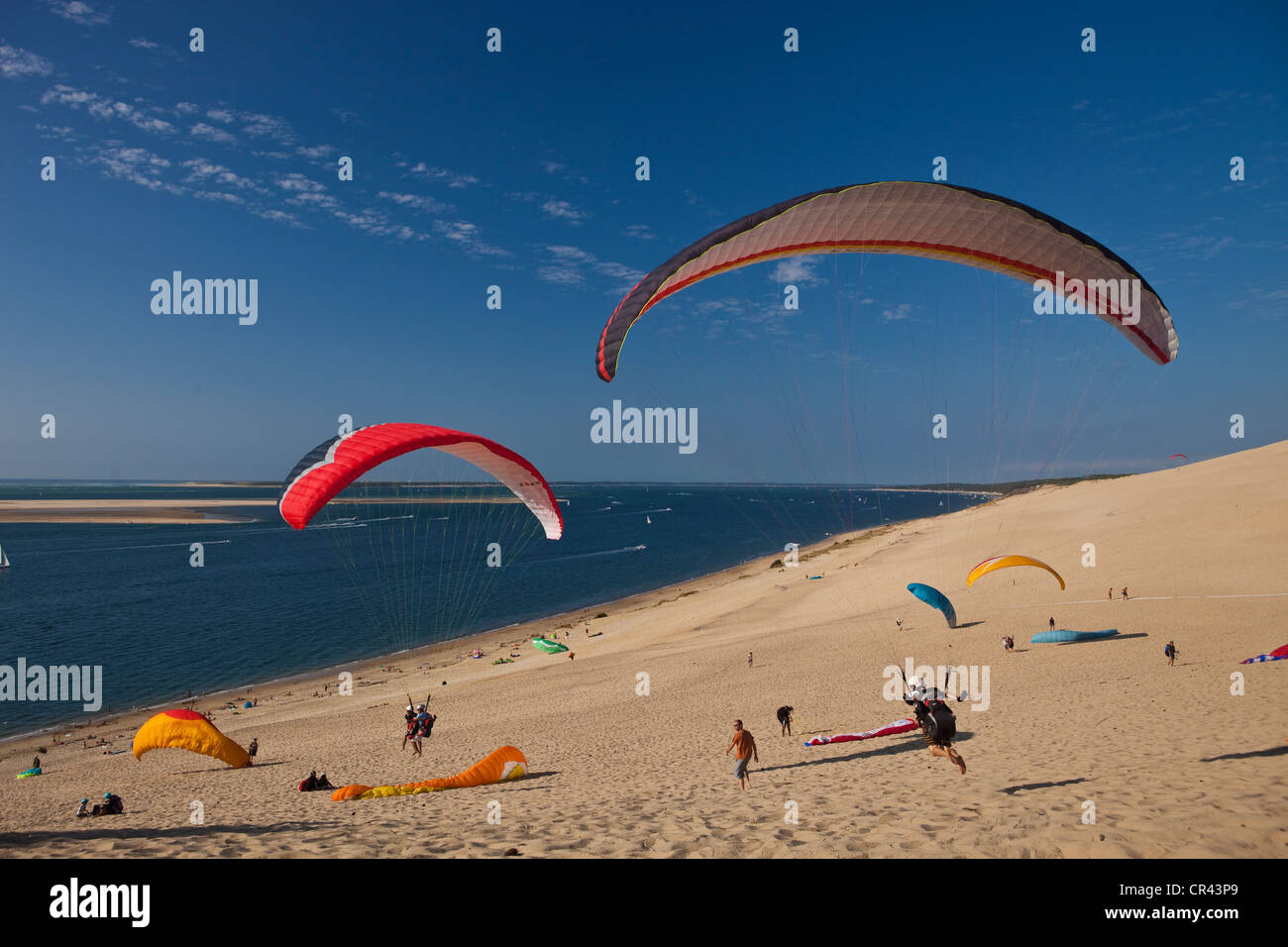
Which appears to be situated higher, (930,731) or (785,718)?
(930,731)

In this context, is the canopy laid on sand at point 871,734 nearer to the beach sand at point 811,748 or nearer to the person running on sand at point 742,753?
the beach sand at point 811,748

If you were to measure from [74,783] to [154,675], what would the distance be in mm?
17823

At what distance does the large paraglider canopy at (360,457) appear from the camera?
985 centimetres

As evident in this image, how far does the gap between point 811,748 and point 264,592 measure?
50.1 metres

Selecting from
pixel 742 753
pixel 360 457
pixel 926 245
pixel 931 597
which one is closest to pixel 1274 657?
pixel 931 597

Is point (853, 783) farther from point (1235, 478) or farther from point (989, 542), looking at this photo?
point (1235, 478)

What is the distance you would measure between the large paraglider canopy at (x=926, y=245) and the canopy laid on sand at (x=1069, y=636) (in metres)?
12.6

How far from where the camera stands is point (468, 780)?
9.90 metres

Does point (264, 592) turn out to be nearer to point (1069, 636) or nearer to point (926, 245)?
point (1069, 636)

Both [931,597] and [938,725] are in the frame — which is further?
[931,597]

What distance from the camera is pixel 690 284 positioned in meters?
9.68

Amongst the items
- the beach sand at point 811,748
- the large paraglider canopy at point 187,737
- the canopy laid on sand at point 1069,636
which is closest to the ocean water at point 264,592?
the beach sand at point 811,748

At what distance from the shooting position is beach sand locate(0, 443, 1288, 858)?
6.01 m

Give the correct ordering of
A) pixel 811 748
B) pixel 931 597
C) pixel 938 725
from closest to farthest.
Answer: pixel 938 725 < pixel 811 748 < pixel 931 597
